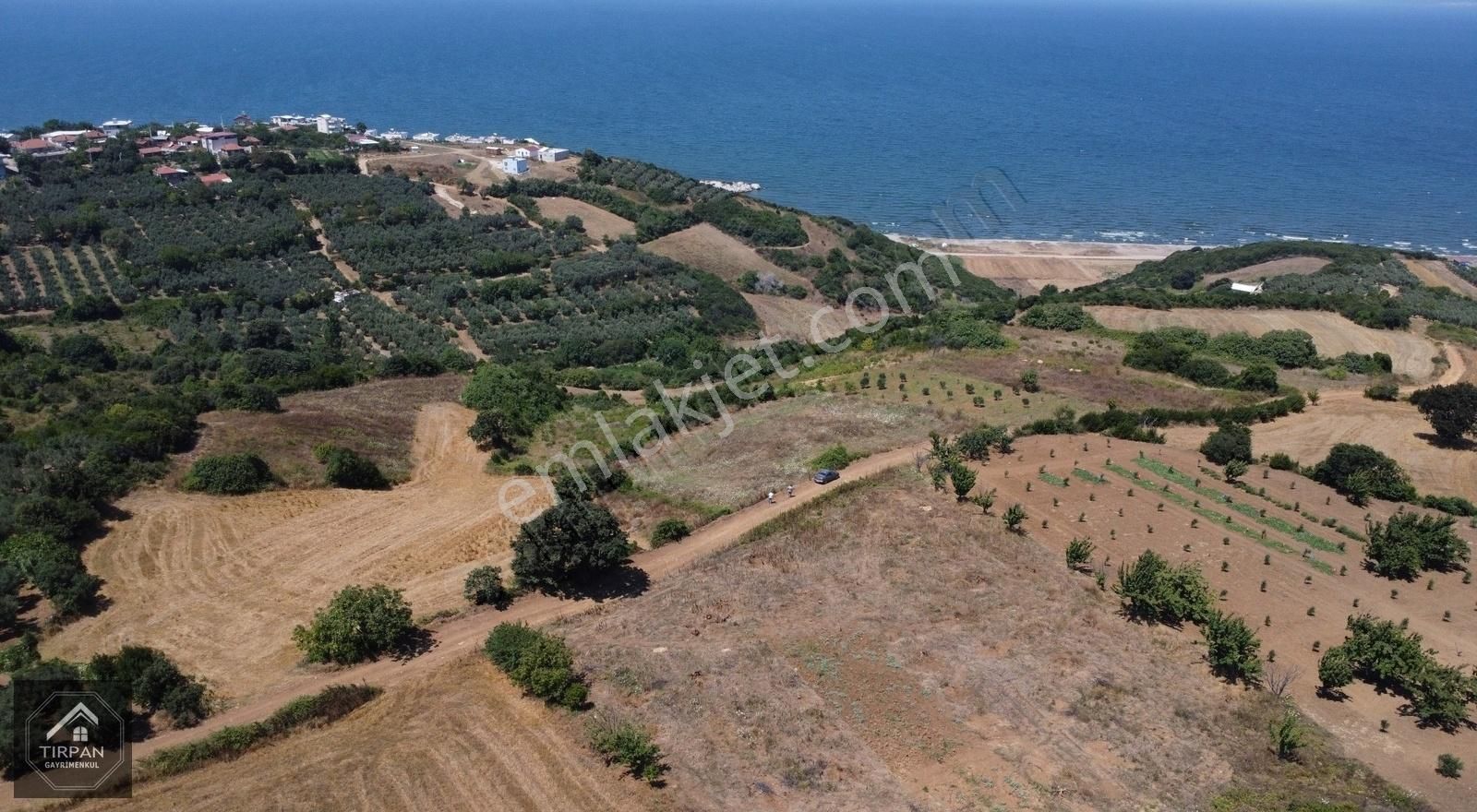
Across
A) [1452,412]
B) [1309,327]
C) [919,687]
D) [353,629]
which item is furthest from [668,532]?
[1309,327]

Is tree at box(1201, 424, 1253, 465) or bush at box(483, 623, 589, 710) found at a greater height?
tree at box(1201, 424, 1253, 465)

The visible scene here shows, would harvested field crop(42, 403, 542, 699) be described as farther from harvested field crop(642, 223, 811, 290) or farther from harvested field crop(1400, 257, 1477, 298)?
harvested field crop(1400, 257, 1477, 298)

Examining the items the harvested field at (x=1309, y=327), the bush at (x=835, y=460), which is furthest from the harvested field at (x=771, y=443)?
the harvested field at (x=1309, y=327)

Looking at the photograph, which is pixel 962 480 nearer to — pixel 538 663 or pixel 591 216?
pixel 538 663

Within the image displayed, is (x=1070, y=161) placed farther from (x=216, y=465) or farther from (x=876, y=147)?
(x=216, y=465)

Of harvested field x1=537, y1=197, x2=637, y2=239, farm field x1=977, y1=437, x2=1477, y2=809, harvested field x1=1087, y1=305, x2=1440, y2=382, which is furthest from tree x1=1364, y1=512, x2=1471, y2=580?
harvested field x1=537, y1=197, x2=637, y2=239
